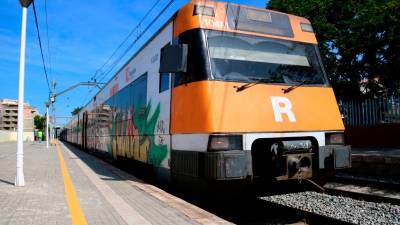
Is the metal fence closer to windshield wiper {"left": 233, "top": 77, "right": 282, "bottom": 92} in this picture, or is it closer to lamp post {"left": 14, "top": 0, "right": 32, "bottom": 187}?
windshield wiper {"left": 233, "top": 77, "right": 282, "bottom": 92}

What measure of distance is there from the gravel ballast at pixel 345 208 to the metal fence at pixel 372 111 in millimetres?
8917

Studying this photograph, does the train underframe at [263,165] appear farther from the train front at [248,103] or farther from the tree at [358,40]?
the tree at [358,40]

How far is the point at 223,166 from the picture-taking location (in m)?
5.75

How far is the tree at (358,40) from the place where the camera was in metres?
20.2

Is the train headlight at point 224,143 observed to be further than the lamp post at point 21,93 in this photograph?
No

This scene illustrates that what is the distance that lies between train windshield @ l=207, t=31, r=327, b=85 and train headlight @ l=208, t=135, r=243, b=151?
0.95 m

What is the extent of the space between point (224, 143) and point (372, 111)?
13.8m

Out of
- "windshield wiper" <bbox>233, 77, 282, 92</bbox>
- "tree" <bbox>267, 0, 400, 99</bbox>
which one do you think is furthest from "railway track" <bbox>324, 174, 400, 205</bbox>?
"tree" <bbox>267, 0, 400, 99</bbox>


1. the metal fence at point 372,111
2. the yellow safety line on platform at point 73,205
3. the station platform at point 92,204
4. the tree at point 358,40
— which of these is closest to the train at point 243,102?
the station platform at point 92,204

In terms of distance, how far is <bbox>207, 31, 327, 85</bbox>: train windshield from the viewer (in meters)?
6.51

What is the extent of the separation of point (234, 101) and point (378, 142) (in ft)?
44.7

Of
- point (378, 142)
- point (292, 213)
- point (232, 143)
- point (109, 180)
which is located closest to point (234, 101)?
point (232, 143)

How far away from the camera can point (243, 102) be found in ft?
20.6

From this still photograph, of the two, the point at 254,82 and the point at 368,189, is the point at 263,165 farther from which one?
the point at 368,189
